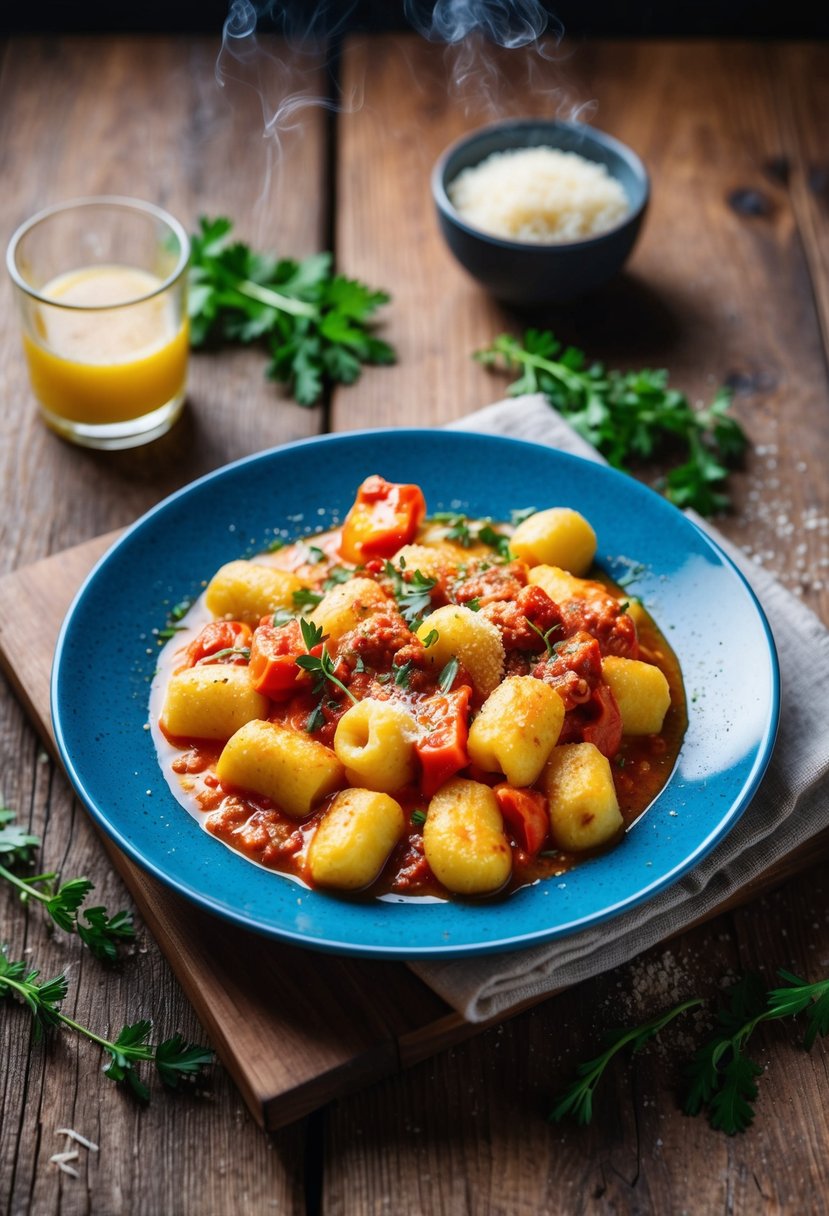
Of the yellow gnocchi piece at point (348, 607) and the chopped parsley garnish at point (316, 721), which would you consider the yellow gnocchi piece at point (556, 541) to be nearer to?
the yellow gnocchi piece at point (348, 607)

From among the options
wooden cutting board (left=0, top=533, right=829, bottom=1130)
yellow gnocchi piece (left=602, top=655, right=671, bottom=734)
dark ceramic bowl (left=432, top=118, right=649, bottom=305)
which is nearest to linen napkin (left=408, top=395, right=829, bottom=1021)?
wooden cutting board (left=0, top=533, right=829, bottom=1130)

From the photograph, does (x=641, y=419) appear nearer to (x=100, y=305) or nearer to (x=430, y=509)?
(x=430, y=509)

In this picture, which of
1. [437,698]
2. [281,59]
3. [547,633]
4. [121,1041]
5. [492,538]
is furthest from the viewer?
[281,59]

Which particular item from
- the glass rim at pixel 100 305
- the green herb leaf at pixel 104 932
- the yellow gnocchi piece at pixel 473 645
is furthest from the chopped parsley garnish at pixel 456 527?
the green herb leaf at pixel 104 932

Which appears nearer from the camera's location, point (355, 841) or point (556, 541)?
point (355, 841)

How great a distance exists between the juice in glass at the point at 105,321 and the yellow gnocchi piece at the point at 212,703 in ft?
4.36

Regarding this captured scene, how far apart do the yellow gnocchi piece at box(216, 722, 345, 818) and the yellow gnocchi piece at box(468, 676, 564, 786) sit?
0.99 ft

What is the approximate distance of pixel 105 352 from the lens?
3.70 m

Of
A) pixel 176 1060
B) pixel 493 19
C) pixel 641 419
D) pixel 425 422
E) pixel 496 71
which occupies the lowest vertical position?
pixel 176 1060

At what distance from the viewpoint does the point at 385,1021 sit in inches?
96.0

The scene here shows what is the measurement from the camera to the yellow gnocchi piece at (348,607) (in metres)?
2.76

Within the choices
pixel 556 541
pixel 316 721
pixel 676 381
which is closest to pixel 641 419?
pixel 676 381

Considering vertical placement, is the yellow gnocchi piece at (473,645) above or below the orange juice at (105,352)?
above

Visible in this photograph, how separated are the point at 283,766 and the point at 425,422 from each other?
1758 mm
